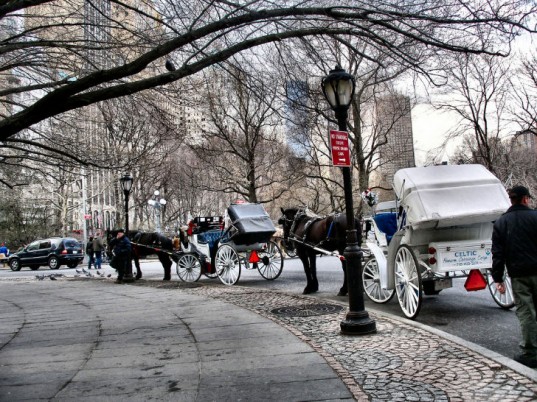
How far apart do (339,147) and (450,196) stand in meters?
2.15

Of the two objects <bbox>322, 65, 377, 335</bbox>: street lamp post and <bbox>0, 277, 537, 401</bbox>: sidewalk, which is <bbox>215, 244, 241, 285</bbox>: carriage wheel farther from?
<bbox>322, 65, 377, 335</bbox>: street lamp post

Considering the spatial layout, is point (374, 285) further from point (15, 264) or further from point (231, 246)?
point (15, 264)

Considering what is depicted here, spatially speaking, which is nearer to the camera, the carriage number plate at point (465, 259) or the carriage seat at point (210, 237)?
the carriage number plate at point (465, 259)

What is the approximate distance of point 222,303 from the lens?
1030cm

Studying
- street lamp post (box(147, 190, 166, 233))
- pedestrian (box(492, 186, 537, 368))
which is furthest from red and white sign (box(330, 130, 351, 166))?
street lamp post (box(147, 190, 166, 233))

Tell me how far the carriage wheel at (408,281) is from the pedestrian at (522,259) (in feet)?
6.48

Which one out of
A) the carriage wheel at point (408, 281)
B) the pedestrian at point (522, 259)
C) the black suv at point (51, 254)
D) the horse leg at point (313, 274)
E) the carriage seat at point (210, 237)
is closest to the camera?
the pedestrian at point (522, 259)

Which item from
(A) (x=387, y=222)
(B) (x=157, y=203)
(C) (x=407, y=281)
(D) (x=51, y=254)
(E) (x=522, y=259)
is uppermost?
(B) (x=157, y=203)

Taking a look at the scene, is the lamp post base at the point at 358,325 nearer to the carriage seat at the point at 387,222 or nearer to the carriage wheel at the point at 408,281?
the carriage wheel at the point at 408,281

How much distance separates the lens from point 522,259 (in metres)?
5.49

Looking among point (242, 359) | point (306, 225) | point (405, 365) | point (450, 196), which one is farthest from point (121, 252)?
point (405, 365)

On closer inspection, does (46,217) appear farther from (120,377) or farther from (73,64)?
(120,377)

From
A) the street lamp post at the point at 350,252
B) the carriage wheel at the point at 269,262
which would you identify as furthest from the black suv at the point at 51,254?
the street lamp post at the point at 350,252

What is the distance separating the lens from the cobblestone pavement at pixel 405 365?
4516 millimetres
